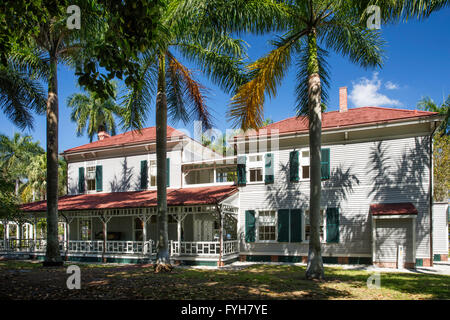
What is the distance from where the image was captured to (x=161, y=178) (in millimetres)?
13555

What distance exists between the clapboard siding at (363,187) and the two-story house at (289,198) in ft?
0.14

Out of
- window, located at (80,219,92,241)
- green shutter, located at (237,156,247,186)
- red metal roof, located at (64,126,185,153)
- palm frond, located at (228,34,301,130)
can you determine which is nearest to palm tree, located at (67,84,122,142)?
red metal roof, located at (64,126,185,153)

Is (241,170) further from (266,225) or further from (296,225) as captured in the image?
(296,225)

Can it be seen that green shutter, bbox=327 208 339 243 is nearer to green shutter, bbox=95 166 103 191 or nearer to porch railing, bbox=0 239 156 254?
porch railing, bbox=0 239 156 254

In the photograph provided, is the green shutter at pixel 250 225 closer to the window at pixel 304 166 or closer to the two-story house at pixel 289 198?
the two-story house at pixel 289 198

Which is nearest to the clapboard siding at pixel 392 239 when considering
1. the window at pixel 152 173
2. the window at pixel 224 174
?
the window at pixel 224 174

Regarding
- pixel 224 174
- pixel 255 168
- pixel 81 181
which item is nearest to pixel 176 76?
pixel 255 168

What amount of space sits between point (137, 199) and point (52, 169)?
18.8ft

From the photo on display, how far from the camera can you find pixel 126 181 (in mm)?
22203

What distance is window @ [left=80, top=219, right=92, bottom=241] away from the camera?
2327 cm

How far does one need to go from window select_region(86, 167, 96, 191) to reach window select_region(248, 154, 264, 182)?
410 inches
